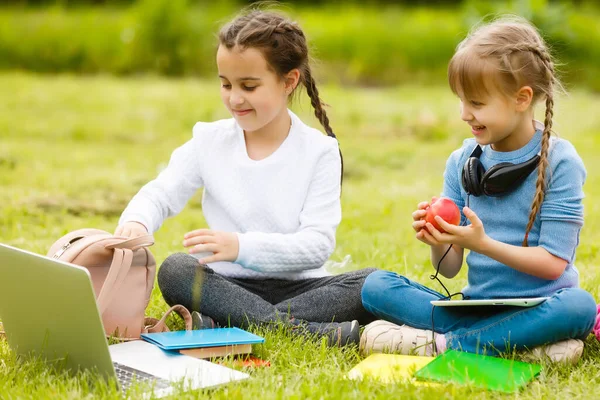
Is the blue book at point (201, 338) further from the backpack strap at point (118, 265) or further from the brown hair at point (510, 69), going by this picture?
the brown hair at point (510, 69)

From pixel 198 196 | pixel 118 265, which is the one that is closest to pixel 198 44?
pixel 198 196

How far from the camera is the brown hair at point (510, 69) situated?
2.49 meters

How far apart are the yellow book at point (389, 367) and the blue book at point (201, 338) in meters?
0.30

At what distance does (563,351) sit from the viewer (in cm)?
240

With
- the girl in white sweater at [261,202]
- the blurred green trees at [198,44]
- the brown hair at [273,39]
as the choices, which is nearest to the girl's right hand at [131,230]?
the girl in white sweater at [261,202]

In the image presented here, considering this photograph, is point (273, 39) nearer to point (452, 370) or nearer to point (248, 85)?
point (248, 85)

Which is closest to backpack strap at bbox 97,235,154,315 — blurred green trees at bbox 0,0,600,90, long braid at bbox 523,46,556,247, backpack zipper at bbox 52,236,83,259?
backpack zipper at bbox 52,236,83,259

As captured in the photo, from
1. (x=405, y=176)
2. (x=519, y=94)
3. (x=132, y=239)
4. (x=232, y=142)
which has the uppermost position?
(x=519, y=94)

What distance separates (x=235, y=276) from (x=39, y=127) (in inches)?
188

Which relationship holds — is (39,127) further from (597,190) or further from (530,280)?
(530,280)

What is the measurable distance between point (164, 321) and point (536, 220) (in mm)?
1180

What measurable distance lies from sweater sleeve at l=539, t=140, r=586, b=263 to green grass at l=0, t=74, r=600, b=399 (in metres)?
0.21

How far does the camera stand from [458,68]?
8.30 ft

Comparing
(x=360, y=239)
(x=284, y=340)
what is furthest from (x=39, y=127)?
(x=284, y=340)
